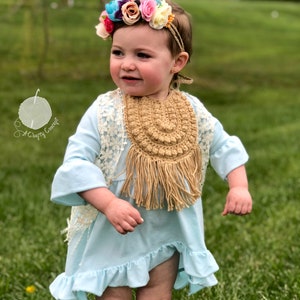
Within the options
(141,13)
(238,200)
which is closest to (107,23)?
(141,13)

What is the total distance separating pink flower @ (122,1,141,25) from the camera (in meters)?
2.73

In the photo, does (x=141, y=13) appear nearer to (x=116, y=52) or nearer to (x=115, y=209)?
(x=116, y=52)

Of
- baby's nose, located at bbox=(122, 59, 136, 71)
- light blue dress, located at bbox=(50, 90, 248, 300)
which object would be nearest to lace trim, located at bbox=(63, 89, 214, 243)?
light blue dress, located at bbox=(50, 90, 248, 300)

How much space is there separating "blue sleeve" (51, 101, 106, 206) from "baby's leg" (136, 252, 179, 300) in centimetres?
48

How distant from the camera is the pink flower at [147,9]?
272cm

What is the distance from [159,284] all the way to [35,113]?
891 mm

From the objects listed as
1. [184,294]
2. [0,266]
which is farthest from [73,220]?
[0,266]

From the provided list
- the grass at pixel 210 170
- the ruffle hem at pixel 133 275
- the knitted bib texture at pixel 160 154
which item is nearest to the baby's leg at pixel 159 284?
the ruffle hem at pixel 133 275

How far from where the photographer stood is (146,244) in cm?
291

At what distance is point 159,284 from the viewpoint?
3.00 meters

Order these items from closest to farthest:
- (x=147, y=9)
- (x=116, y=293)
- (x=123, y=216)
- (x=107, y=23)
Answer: (x=123, y=216)
(x=147, y=9)
(x=107, y=23)
(x=116, y=293)

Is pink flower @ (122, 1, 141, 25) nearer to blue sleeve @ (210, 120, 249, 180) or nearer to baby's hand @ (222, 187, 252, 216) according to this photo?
blue sleeve @ (210, 120, 249, 180)

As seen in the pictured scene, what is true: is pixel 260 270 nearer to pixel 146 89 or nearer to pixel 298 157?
pixel 146 89

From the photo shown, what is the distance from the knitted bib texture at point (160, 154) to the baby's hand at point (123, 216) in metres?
0.21
